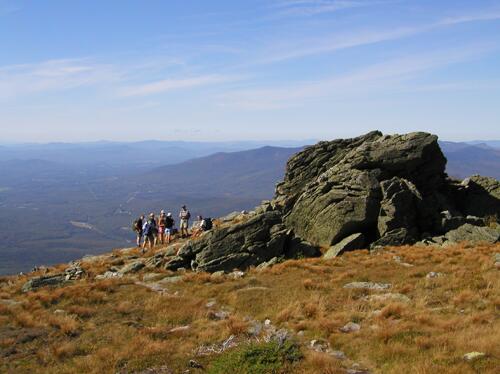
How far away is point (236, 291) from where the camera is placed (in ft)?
75.8

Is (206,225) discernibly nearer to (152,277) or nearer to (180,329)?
(152,277)

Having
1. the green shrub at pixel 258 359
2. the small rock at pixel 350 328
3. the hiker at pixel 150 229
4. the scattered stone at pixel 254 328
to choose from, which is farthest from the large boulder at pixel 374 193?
the green shrub at pixel 258 359

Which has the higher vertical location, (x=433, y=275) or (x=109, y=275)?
(x=433, y=275)

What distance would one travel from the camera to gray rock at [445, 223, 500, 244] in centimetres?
3117

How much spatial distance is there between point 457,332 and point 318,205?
868 inches

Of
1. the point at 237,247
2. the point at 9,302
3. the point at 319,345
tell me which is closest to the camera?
the point at 319,345

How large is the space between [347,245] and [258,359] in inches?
779

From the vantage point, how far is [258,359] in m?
13.2

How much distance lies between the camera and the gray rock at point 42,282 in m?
28.1

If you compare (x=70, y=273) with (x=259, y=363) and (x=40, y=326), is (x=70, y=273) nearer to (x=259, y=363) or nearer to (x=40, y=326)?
(x=40, y=326)

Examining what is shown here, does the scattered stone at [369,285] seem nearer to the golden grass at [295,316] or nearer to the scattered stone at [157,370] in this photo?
the golden grass at [295,316]

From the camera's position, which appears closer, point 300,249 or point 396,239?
point 300,249

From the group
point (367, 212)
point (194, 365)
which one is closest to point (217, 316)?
point (194, 365)

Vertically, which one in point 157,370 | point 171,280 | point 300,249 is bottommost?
point 171,280
